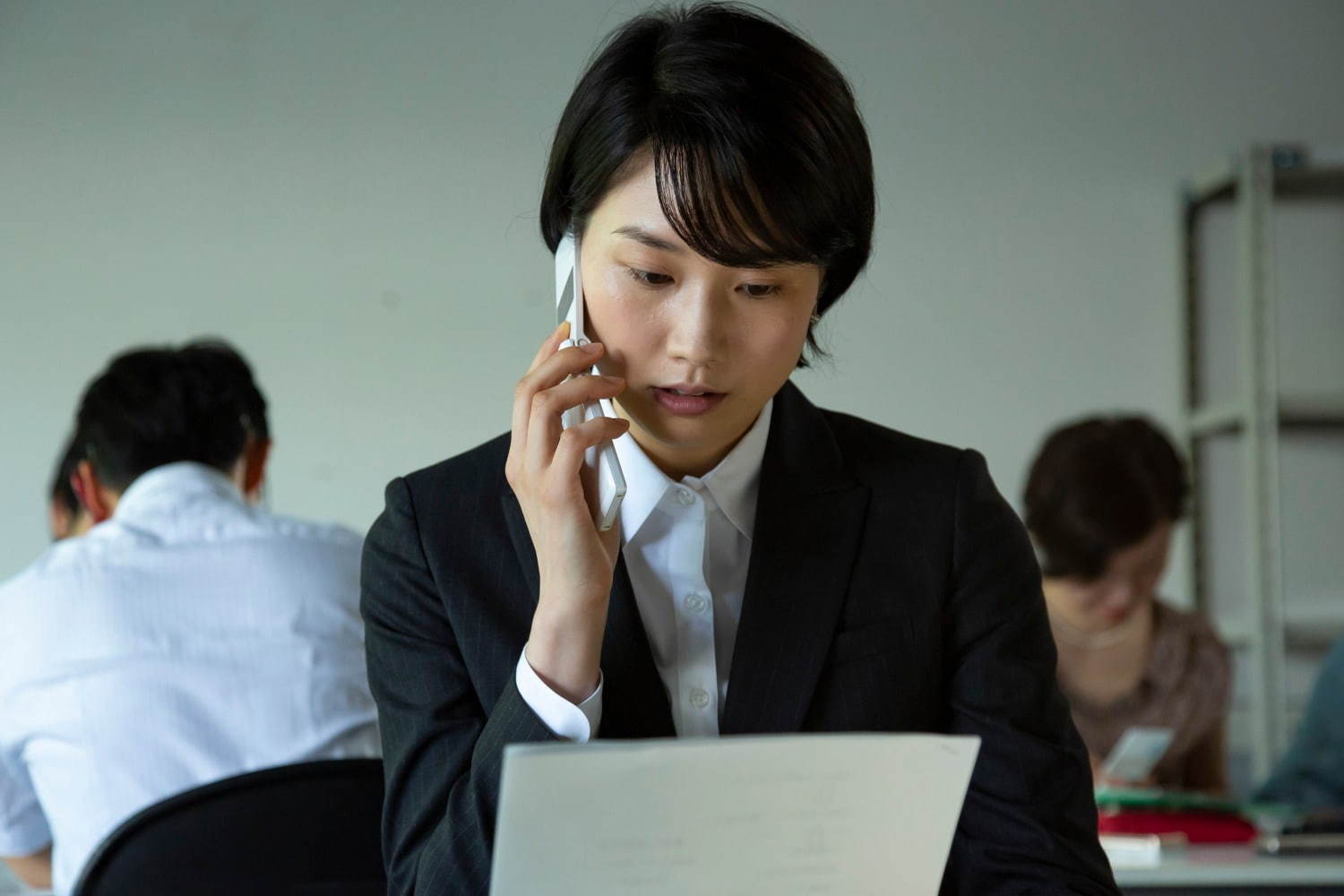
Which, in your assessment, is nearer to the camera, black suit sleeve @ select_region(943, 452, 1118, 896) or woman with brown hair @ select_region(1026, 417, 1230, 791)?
black suit sleeve @ select_region(943, 452, 1118, 896)

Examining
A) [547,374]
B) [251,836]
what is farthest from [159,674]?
[547,374]

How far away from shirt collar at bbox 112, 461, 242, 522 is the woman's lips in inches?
47.7

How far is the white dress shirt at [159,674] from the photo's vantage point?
1.93m

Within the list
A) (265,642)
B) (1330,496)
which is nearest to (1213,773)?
(1330,496)

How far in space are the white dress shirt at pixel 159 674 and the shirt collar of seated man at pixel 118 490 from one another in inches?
11.6

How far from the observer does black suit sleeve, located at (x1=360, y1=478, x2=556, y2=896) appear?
105 cm

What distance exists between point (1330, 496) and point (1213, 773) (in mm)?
1248

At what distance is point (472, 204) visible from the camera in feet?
12.4

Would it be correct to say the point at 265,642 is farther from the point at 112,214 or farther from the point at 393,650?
the point at 112,214

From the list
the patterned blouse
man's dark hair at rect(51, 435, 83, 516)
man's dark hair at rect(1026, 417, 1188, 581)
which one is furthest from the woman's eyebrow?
man's dark hair at rect(51, 435, 83, 516)

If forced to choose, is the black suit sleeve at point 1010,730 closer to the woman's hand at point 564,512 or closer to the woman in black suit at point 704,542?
the woman in black suit at point 704,542

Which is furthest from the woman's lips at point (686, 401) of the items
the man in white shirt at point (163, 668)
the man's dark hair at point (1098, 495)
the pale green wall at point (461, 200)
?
the pale green wall at point (461, 200)

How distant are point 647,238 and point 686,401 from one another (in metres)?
0.13

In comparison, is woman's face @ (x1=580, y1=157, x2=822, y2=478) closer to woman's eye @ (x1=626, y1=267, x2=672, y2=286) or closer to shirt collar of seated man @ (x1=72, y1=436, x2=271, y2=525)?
woman's eye @ (x1=626, y1=267, x2=672, y2=286)
